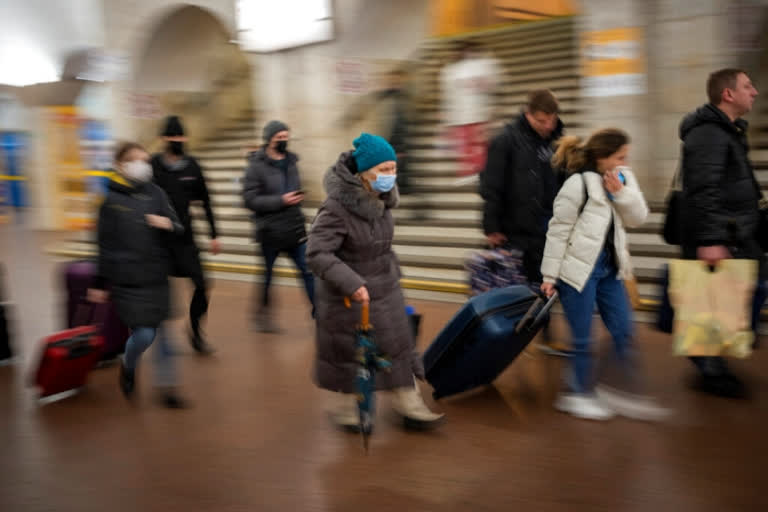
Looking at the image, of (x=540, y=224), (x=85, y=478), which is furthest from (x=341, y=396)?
(x=540, y=224)

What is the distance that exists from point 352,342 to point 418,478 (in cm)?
77

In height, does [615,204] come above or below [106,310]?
above

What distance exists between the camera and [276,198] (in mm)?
6223

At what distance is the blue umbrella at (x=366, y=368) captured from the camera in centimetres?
364

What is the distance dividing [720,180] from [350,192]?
203 cm

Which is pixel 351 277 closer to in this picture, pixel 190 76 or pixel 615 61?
pixel 615 61

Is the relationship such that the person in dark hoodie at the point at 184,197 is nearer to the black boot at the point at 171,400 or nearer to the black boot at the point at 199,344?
the black boot at the point at 199,344

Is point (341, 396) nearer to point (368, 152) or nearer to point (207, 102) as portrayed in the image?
point (368, 152)

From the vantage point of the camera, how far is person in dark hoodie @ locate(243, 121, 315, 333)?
627 centimetres

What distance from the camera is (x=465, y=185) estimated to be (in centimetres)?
988

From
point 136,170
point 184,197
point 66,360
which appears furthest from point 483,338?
point 184,197

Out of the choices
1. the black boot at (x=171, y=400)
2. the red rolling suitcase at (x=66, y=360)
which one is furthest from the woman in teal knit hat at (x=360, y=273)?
the red rolling suitcase at (x=66, y=360)

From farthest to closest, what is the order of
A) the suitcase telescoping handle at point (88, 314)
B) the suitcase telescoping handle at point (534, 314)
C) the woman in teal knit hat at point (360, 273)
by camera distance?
the suitcase telescoping handle at point (88, 314), the suitcase telescoping handle at point (534, 314), the woman in teal knit hat at point (360, 273)

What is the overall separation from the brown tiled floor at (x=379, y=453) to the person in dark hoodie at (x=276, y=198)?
4.35 ft
